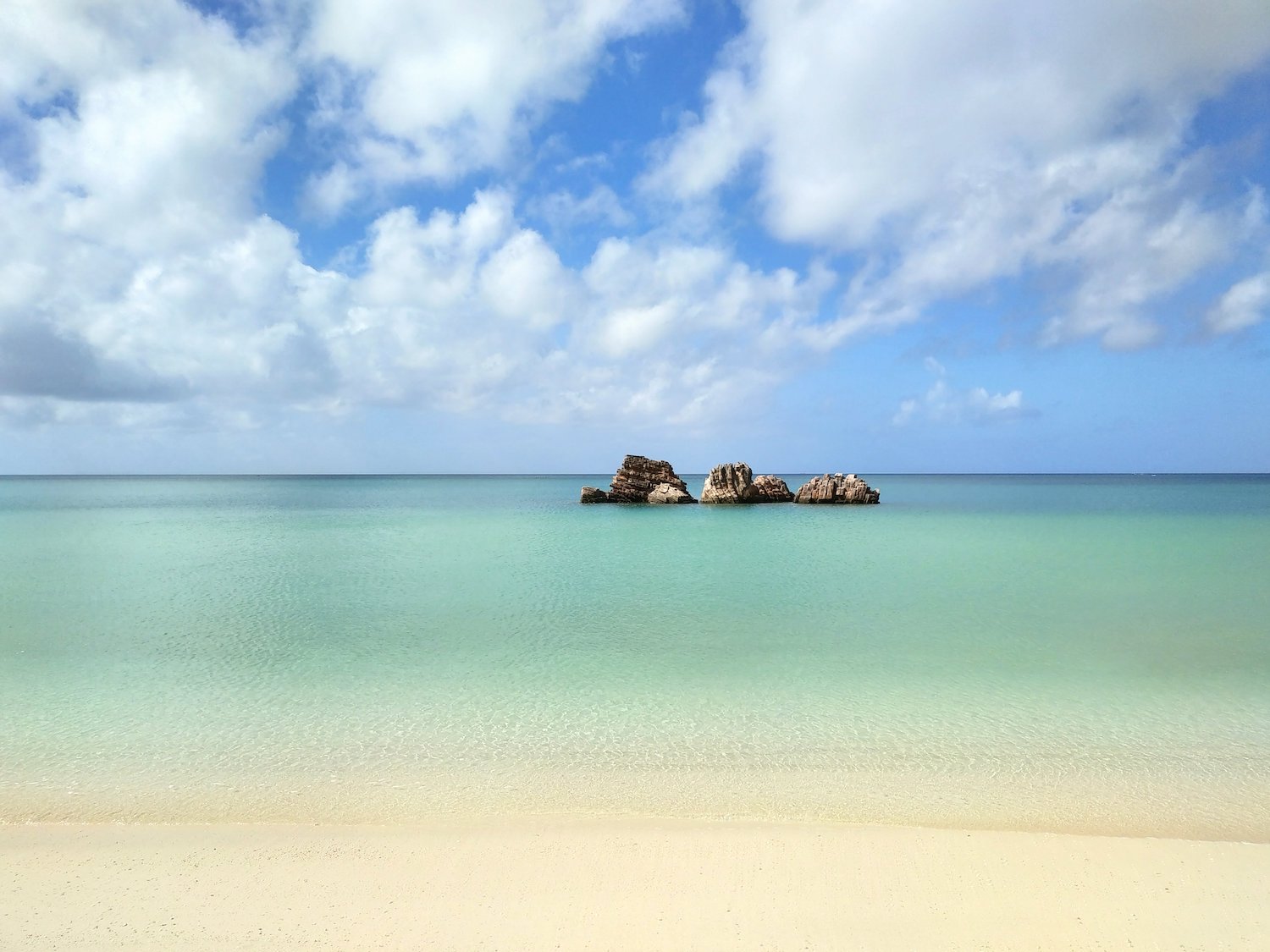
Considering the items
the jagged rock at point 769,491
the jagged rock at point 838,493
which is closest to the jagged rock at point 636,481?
the jagged rock at point 769,491

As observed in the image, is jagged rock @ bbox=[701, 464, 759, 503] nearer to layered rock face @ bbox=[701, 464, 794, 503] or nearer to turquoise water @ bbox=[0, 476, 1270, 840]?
layered rock face @ bbox=[701, 464, 794, 503]

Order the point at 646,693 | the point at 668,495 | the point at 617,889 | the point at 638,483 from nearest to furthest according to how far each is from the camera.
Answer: the point at 617,889
the point at 646,693
the point at 668,495
the point at 638,483

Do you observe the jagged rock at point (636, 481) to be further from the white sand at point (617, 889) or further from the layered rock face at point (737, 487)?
the white sand at point (617, 889)

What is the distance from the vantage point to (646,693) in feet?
32.4

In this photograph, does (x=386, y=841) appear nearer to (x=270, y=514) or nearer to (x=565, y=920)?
(x=565, y=920)

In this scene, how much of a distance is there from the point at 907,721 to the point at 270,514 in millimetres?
58422

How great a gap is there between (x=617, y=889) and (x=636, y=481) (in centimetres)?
5951

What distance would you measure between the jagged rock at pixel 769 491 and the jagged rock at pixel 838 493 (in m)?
1.89

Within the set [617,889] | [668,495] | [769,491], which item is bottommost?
[617,889]

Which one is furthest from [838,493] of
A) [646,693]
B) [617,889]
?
[617,889]

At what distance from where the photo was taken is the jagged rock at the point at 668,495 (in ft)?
201

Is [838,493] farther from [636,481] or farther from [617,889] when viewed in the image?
[617,889]

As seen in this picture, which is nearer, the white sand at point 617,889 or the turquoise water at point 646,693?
the white sand at point 617,889

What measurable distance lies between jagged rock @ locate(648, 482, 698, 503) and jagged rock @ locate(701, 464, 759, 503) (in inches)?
81.5
